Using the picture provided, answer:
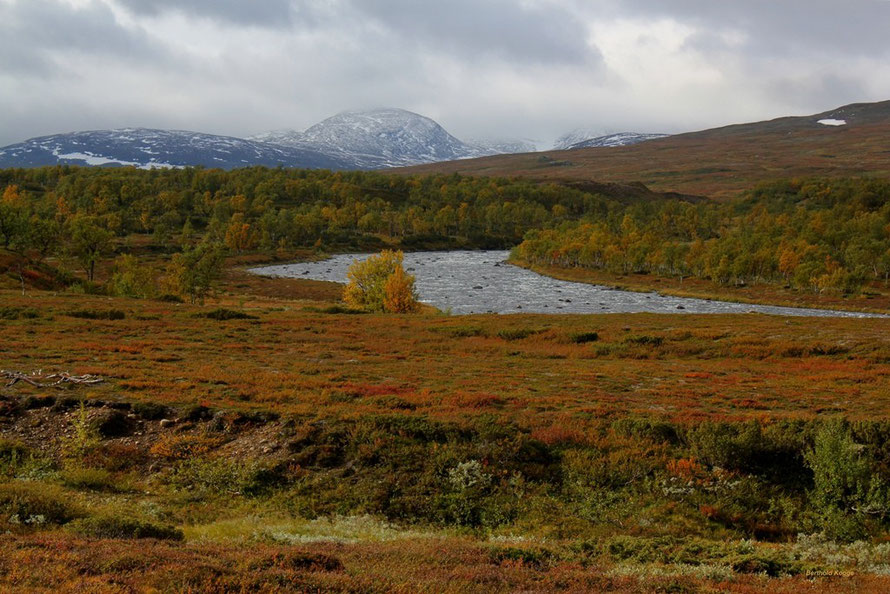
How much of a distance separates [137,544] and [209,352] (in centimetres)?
2886

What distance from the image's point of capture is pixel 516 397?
1030 inches

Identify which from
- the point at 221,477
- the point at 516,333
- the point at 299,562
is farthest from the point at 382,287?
the point at 299,562

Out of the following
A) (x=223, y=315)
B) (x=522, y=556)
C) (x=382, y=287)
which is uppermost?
(x=522, y=556)

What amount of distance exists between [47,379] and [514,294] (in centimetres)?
9444

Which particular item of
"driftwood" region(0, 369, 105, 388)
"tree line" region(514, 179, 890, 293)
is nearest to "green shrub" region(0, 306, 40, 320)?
"driftwood" region(0, 369, 105, 388)

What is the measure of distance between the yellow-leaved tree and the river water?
10577 mm

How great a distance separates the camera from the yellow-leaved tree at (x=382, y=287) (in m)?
77.9

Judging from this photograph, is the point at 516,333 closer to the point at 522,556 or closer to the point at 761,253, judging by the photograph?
the point at 522,556

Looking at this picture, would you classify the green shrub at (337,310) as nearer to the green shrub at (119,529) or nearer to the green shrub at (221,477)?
the green shrub at (221,477)

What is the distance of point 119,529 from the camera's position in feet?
36.9

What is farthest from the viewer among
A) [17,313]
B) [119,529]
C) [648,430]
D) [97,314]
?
[97,314]

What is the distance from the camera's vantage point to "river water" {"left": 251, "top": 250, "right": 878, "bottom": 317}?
94812mm

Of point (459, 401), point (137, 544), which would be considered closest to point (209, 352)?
point (459, 401)

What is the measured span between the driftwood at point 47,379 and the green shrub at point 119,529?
1403 centimetres
